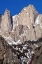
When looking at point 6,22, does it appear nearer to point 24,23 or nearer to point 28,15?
point 24,23

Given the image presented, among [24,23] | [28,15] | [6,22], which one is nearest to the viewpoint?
[24,23]

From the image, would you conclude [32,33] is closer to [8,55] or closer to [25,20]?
[25,20]

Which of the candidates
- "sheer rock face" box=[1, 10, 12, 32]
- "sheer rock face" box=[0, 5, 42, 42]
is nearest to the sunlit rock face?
"sheer rock face" box=[0, 5, 42, 42]

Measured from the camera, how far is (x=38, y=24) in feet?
462

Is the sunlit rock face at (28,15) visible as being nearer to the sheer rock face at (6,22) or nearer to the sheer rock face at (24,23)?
the sheer rock face at (24,23)

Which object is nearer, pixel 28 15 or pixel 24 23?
pixel 24 23

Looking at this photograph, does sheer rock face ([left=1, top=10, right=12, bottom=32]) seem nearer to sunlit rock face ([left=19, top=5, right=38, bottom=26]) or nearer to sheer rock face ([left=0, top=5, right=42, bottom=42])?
sheer rock face ([left=0, top=5, right=42, bottom=42])

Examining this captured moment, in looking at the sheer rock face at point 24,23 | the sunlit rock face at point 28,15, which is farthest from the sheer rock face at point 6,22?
the sunlit rock face at point 28,15

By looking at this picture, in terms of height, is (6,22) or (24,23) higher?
(6,22)

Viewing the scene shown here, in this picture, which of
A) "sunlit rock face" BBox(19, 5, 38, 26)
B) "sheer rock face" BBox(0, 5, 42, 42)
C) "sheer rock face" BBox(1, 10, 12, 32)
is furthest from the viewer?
"sheer rock face" BBox(1, 10, 12, 32)

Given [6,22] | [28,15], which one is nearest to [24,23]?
[28,15]

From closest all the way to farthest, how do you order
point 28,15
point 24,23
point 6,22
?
1. point 24,23
2. point 28,15
3. point 6,22

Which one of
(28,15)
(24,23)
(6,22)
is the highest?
(28,15)

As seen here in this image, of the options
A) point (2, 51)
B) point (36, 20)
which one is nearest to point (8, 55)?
point (2, 51)
